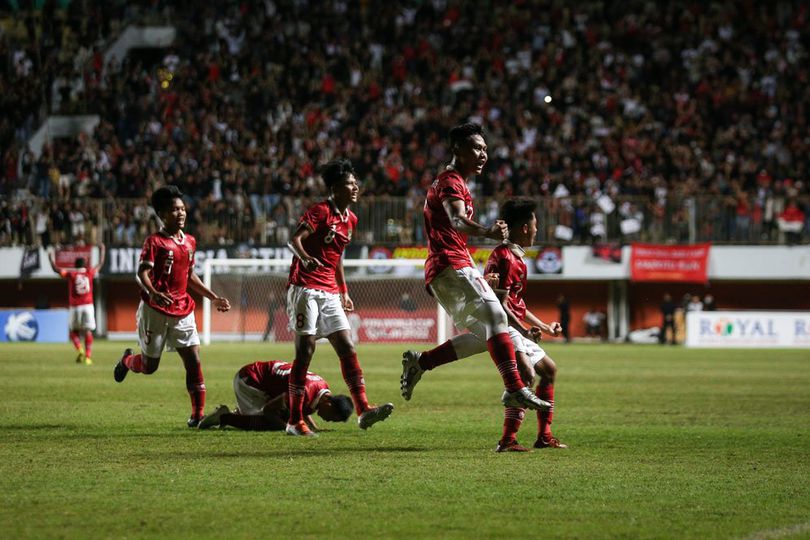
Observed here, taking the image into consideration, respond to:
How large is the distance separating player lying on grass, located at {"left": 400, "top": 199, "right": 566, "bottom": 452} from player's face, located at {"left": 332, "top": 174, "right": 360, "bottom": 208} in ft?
5.19

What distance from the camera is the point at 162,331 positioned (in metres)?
12.5

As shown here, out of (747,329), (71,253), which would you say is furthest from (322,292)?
(71,253)

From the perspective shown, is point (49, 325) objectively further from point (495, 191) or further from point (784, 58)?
point (784, 58)

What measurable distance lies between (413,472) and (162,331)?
4.48 metres

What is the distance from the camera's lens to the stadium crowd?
40.3m

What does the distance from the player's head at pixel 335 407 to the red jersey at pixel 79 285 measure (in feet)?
51.5

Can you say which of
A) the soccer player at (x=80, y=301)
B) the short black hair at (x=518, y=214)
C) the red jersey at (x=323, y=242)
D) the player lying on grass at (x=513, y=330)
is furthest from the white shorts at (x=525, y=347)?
the soccer player at (x=80, y=301)

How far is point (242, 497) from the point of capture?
7555mm

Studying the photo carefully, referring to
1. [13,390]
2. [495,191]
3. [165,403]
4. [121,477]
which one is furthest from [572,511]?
[495,191]

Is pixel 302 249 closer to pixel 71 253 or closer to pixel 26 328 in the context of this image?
pixel 26 328

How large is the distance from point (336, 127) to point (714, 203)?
490 inches

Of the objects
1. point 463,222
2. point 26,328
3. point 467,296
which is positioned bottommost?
point 26,328

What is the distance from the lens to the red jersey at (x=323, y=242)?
1133cm

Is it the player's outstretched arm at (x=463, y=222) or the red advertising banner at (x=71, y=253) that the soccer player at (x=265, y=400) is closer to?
the player's outstretched arm at (x=463, y=222)
